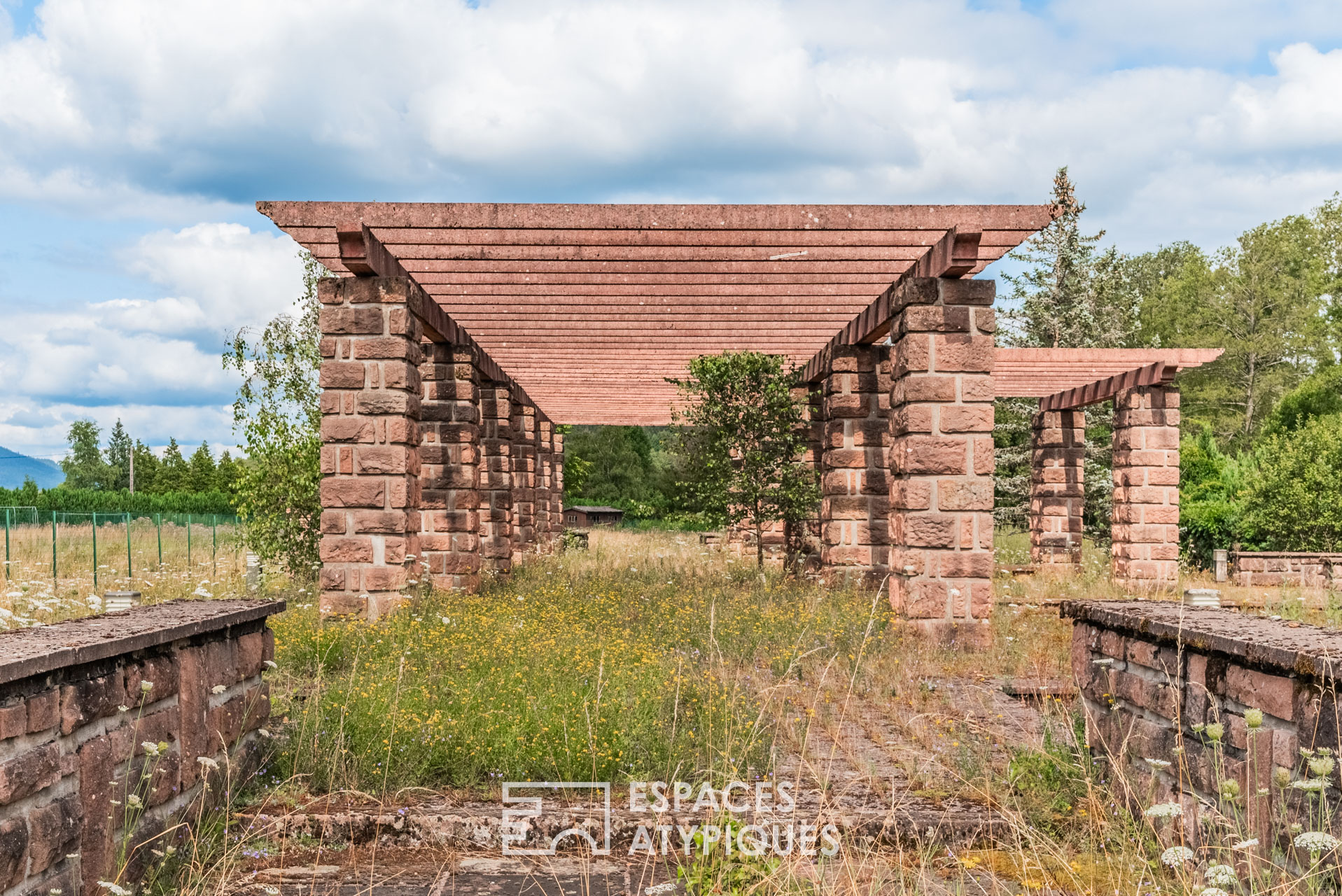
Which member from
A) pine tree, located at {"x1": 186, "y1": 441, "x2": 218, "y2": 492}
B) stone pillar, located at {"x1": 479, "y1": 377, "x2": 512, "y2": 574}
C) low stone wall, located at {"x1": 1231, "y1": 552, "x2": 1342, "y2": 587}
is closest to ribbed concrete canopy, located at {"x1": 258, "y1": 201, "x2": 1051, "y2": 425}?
stone pillar, located at {"x1": 479, "y1": 377, "x2": 512, "y2": 574}

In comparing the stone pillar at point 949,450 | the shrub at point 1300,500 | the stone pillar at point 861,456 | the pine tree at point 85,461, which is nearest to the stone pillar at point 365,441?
the stone pillar at point 949,450

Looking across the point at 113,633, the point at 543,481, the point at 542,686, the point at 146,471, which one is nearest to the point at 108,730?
the point at 113,633

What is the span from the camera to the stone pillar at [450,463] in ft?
42.6

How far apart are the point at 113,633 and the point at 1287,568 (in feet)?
62.2

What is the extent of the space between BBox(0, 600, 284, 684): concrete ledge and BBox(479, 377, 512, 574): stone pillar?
1115cm

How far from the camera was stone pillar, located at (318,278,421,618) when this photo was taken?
9344 millimetres

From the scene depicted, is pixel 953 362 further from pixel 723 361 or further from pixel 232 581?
pixel 232 581

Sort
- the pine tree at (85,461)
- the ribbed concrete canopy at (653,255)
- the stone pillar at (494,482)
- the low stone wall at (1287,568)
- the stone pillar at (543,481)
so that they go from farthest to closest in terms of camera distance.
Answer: the pine tree at (85,461) < the stone pillar at (543,481) < the low stone wall at (1287,568) < the stone pillar at (494,482) < the ribbed concrete canopy at (653,255)

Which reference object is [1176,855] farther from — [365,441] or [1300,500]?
[1300,500]

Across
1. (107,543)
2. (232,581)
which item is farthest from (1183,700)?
(107,543)

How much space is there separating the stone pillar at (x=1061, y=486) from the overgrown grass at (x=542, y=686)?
11.1 metres

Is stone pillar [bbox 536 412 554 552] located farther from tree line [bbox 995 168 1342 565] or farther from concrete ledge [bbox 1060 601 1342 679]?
concrete ledge [bbox 1060 601 1342 679]

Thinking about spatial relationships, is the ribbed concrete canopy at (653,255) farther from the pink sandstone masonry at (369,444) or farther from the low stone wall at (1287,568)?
the low stone wall at (1287,568)

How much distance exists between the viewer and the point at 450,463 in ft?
43.0
